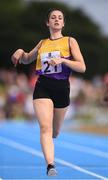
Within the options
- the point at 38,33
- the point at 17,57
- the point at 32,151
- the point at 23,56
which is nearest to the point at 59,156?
the point at 32,151

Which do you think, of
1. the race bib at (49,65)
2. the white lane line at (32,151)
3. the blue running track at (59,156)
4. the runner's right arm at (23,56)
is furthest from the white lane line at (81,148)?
the race bib at (49,65)

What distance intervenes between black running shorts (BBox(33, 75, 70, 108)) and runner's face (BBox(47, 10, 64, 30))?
25.3 inches

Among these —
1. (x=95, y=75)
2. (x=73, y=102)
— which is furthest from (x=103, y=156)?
(x=95, y=75)

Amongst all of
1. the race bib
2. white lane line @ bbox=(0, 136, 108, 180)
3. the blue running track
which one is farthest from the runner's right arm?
white lane line @ bbox=(0, 136, 108, 180)

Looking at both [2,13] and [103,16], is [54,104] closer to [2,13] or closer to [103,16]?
[103,16]

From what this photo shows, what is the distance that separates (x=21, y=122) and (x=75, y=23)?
213 ft

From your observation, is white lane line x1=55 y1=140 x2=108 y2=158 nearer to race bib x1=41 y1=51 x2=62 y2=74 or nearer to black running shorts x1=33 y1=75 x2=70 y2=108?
black running shorts x1=33 y1=75 x2=70 y2=108

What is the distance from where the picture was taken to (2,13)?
9131cm

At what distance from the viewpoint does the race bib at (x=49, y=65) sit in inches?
440

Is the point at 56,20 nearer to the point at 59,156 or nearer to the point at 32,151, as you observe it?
the point at 59,156

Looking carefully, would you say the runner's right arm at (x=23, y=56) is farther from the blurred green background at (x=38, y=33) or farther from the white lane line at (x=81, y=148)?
the blurred green background at (x=38, y=33)

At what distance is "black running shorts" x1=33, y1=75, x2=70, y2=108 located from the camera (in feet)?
37.1

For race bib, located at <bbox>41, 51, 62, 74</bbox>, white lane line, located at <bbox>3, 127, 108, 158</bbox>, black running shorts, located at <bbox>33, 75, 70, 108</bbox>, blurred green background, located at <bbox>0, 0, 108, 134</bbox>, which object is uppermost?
race bib, located at <bbox>41, 51, 62, 74</bbox>

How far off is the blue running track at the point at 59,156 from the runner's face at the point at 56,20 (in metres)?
2.20
